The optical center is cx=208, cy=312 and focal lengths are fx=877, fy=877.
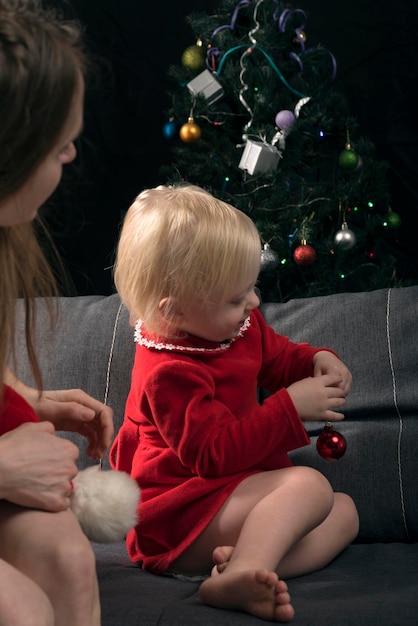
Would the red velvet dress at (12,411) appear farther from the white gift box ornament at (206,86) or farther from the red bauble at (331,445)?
the white gift box ornament at (206,86)

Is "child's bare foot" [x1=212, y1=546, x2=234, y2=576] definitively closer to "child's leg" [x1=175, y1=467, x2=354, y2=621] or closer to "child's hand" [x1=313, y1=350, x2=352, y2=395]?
"child's leg" [x1=175, y1=467, x2=354, y2=621]

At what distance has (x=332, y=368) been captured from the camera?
177cm

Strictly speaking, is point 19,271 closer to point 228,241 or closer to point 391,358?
point 228,241

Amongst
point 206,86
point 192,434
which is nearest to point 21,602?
point 192,434

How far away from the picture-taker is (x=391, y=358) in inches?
75.4

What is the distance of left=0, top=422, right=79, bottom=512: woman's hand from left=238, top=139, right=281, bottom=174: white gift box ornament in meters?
1.43

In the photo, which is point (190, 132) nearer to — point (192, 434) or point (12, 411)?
point (192, 434)

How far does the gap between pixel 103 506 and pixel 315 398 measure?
1.71ft

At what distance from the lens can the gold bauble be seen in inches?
103

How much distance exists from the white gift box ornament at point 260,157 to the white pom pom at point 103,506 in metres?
1.40

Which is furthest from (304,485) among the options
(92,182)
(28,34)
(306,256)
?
(92,182)

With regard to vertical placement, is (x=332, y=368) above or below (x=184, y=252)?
below

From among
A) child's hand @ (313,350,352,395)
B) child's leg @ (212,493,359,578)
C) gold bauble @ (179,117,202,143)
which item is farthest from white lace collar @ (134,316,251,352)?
gold bauble @ (179,117,202,143)

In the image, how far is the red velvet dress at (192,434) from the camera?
160 cm
